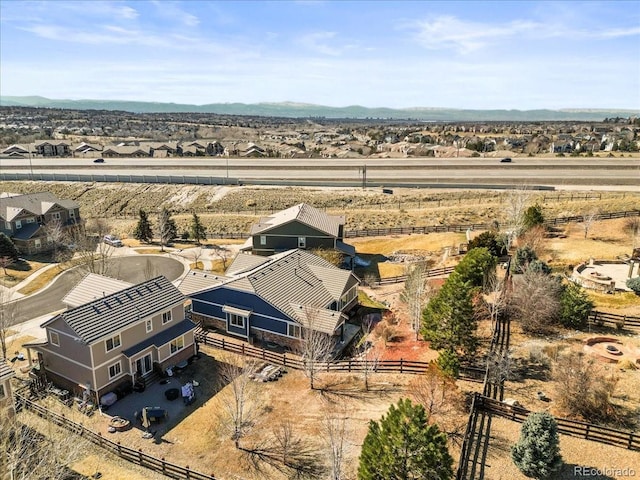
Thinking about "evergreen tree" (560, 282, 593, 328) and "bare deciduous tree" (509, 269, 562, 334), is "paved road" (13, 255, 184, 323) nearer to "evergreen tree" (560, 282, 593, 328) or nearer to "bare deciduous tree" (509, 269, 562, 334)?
"bare deciduous tree" (509, 269, 562, 334)

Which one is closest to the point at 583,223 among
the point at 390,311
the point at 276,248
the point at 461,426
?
the point at 390,311

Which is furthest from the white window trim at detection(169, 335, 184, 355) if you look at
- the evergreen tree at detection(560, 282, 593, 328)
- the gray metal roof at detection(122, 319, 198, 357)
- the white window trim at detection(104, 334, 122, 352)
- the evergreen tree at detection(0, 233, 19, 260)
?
the evergreen tree at detection(0, 233, 19, 260)

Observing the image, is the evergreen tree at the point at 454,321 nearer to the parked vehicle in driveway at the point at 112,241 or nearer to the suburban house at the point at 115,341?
the suburban house at the point at 115,341

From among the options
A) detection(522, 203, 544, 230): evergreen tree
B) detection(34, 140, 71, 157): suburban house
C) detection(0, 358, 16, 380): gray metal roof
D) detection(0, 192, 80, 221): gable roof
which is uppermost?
detection(34, 140, 71, 157): suburban house

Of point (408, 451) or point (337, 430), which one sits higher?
point (408, 451)

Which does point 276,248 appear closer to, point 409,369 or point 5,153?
point 409,369

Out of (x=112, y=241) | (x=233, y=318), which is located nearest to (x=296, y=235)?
(x=233, y=318)

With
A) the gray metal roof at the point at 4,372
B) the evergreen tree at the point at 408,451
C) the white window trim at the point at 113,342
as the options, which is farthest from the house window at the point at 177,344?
the evergreen tree at the point at 408,451

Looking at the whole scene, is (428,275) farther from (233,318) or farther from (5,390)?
(5,390)
